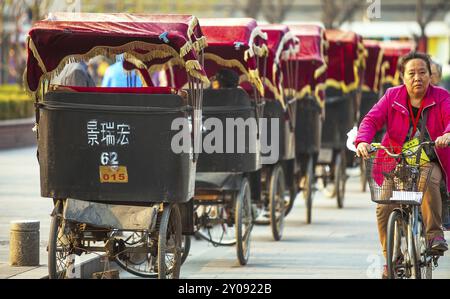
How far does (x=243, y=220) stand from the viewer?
11.1 metres

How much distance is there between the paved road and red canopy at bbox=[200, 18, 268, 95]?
1.64m

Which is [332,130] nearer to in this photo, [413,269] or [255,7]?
[413,269]

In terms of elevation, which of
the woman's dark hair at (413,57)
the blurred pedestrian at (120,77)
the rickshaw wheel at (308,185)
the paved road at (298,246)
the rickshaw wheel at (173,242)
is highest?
the woman's dark hair at (413,57)

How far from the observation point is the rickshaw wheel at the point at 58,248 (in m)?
8.39

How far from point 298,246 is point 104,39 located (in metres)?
4.23

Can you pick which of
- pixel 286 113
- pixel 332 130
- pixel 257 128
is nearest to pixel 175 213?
pixel 257 128

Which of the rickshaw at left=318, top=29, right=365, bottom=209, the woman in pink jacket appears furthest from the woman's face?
the rickshaw at left=318, top=29, right=365, bottom=209

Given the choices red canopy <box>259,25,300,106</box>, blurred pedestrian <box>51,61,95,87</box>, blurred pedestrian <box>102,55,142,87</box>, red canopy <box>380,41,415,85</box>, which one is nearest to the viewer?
blurred pedestrian <box>102,55,142,87</box>

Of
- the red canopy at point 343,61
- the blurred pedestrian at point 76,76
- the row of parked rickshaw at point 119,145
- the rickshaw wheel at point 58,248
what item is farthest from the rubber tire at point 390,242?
the red canopy at point 343,61

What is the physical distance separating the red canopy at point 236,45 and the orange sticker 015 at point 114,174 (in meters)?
2.90

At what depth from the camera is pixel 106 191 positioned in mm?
8656

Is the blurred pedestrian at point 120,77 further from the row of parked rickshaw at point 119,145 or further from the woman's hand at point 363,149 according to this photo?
the woman's hand at point 363,149

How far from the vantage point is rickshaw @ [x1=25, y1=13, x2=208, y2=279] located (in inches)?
337

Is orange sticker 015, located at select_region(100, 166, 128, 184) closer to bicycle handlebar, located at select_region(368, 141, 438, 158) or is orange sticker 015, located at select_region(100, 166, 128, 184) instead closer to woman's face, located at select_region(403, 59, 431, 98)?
bicycle handlebar, located at select_region(368, 141, 438, 158)
